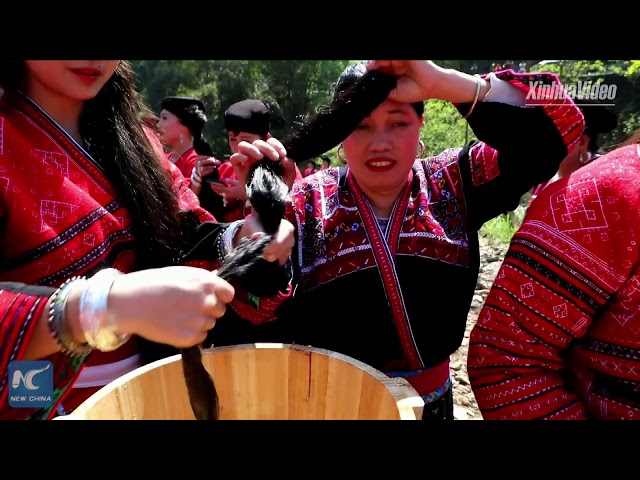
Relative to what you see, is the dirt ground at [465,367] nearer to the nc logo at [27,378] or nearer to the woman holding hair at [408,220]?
the woman holding hair at [408,220]

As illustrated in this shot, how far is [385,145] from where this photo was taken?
107 cm

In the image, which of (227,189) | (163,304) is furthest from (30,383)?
(227,189)

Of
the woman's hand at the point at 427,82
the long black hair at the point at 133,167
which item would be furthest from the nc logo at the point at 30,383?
the woman's hand at the point at 427,82

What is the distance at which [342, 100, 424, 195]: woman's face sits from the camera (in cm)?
108

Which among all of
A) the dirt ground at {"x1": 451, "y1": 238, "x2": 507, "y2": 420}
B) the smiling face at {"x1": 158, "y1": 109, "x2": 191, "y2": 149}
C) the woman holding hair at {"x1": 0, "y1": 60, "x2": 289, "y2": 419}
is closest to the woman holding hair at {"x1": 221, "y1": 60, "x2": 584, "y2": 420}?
the woman holding hair at {"x1": 0, "y1": 60, "x2": 289, "y2": 419}

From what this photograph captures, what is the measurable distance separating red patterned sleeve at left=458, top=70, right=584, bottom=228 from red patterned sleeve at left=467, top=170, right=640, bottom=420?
18 centimetres

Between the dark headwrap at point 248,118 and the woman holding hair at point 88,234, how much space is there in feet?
4.44

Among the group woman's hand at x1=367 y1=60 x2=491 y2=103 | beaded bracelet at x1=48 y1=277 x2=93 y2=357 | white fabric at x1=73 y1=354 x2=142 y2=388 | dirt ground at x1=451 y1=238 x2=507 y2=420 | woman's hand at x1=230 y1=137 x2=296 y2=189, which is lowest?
dirt ground at x1=451 y1=238 x2=507 y2=420

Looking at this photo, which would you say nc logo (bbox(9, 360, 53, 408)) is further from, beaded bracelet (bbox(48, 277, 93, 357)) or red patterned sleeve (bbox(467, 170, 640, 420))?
red patterned sleeve (bbox(467, 170, 640, 420))

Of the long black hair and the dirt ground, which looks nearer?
the long black hair

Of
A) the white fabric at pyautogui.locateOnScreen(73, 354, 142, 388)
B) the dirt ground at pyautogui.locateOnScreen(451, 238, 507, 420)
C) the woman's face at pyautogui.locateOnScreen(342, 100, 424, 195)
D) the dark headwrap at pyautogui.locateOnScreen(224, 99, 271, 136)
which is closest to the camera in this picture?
the white fabric at pyautogui.locateOnScreen(73, 354, 142, 388)

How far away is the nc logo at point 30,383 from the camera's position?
25.0 inches

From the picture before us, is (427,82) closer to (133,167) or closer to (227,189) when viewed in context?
(133,167)
